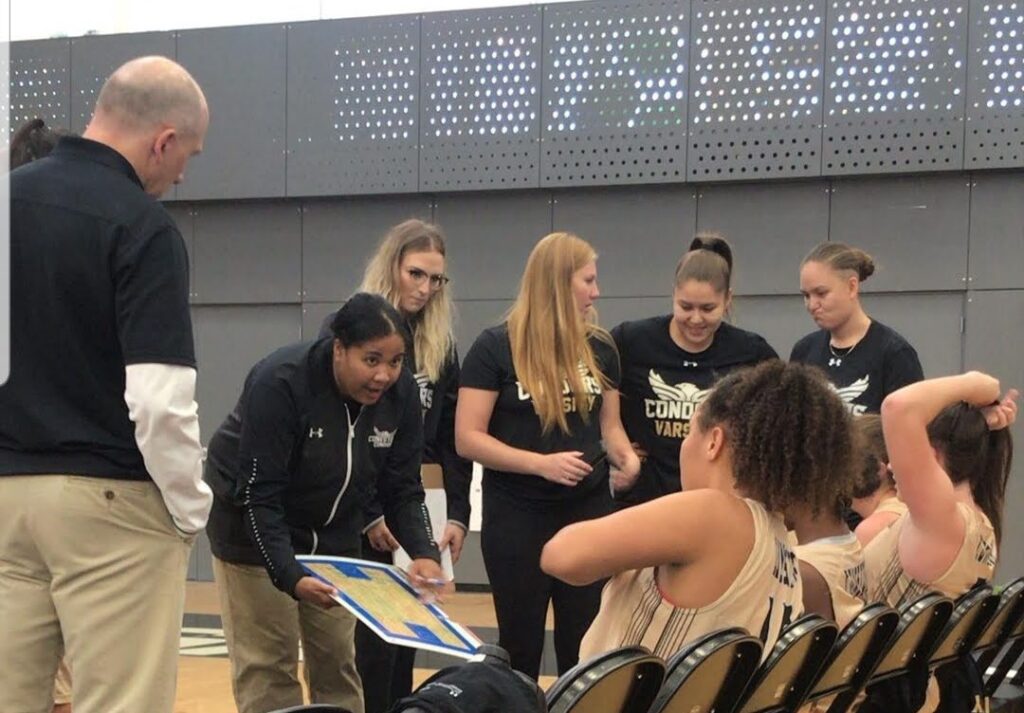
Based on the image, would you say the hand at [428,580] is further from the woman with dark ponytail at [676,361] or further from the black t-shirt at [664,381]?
the black t-shirt at [664,381]

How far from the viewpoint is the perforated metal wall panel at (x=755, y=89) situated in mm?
7781

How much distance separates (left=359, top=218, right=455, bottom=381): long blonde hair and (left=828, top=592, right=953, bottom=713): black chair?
5.23ft

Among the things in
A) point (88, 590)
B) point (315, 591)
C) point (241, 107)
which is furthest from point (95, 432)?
point (241, 107)

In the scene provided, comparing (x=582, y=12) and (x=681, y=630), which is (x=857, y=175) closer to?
(x=582, y=12)

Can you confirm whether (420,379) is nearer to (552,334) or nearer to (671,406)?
(552,334)

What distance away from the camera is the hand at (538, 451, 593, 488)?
3490mm

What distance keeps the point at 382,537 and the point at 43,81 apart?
712 centimetres

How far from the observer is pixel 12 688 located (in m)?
2.33

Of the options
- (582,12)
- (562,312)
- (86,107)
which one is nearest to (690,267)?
(562,312)

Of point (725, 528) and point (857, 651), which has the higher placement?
point (725, 528)

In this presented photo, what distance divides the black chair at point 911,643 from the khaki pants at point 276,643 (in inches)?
47.5

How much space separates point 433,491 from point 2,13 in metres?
2.55

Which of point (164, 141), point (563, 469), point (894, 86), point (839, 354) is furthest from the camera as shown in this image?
point (894, 86)

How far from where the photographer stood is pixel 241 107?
8.98 m
